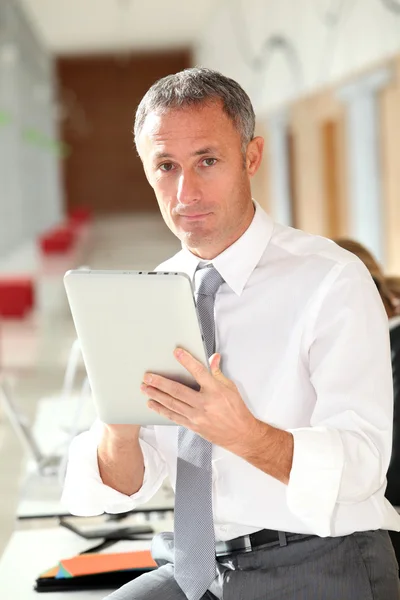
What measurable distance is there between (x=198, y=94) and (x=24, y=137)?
2385cm

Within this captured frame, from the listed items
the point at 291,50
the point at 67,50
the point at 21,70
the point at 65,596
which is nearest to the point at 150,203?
the point at 67,50

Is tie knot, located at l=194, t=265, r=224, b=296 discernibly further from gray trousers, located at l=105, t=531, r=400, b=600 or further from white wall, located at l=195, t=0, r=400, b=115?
white wall, located at l=195, t=0, r=400, b=115

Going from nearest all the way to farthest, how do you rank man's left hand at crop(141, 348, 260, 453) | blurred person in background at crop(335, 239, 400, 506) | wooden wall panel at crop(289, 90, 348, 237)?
man's left hand at crop(141, 348, 260, 453), blurred person in background at crop(335, 239, 400, 506), wooden wall panel at crop(289, 90, 348, 237)

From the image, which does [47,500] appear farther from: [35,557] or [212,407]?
[212,407]

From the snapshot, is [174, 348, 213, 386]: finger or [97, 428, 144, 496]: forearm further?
[97, 428, 144, 496]: forearm

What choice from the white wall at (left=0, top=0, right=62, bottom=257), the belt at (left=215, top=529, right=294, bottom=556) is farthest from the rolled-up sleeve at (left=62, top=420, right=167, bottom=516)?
the white wall at (left=0, top=0, right=62, bottom=257)

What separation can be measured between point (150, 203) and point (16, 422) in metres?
33.4

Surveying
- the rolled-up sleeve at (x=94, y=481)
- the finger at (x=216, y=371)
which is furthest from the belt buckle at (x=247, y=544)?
the finger at (x=216, y=371)

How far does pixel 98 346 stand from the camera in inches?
90.4

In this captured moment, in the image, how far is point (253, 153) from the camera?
97.7 inches

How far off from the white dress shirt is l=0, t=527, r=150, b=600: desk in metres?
0.84

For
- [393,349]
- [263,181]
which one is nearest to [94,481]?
[393,349]

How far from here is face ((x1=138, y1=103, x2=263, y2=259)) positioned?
235 cm

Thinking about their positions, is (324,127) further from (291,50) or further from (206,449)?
(206,449)
